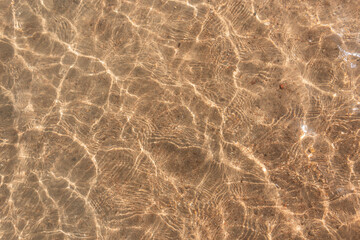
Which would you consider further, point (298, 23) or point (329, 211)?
point (298, 23)

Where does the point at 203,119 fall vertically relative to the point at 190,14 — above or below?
below

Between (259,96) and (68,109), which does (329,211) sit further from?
(68,109)

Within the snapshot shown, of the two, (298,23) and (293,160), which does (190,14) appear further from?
(293,160)

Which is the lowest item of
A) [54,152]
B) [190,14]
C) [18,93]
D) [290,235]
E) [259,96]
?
[54,152]

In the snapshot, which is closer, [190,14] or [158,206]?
[158,206]

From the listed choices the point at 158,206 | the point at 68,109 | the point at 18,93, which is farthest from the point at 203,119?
the point at 18,93

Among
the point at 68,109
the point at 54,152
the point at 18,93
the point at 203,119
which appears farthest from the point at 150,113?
the point at 18,93
